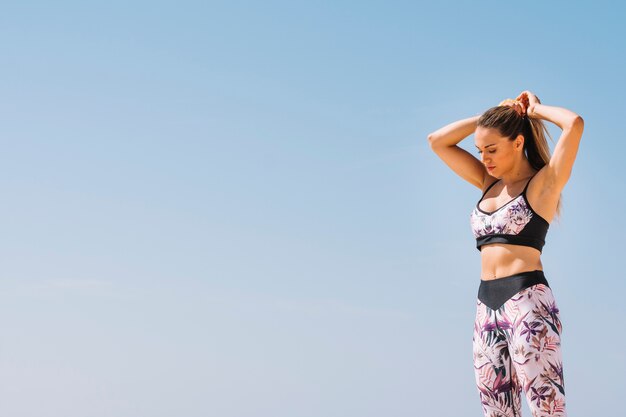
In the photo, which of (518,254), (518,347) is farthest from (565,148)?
(518,347)

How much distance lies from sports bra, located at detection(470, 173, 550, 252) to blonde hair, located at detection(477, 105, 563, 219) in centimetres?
23

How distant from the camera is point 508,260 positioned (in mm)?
5141

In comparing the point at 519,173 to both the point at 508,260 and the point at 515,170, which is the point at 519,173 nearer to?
the point at 515,170

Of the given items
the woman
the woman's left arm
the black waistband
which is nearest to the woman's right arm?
the woman

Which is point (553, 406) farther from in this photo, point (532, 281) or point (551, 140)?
point (551, 140)

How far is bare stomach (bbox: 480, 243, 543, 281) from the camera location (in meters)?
5.09

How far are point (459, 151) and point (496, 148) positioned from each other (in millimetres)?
617

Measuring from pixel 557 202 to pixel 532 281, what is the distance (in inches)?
23.8

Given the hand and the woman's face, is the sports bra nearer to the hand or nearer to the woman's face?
the woman's face

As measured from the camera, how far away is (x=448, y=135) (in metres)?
5.92

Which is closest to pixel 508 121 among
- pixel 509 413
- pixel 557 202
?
pixel 557 202

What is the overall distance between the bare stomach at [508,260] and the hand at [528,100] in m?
0.96

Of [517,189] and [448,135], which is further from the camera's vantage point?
[448,135]

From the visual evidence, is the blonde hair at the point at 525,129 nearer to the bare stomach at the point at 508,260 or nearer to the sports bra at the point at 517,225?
the sports bra at the point at 517,225
